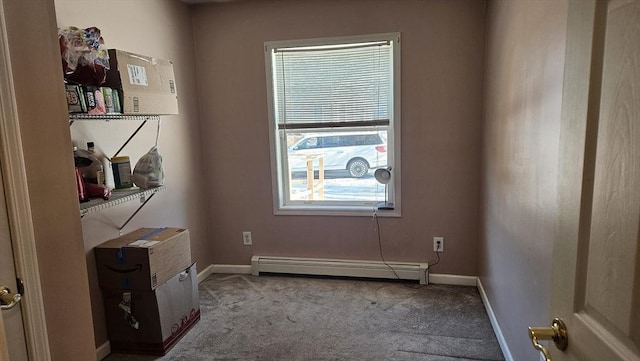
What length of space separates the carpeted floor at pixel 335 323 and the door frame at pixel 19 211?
1.31m

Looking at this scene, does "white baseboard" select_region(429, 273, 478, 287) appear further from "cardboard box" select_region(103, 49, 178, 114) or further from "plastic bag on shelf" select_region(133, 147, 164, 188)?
"cardboard box" select_region(103, 49, 178, 114)

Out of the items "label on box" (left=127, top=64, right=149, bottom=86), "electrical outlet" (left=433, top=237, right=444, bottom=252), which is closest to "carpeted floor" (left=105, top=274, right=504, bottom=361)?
"electrical outlet" (left=433, top=237, right=444, bottom=252)

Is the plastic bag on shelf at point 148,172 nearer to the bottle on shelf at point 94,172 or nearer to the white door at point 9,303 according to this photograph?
the bottle on shelf at point 94,172

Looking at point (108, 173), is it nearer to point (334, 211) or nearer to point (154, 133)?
point (154, 133)

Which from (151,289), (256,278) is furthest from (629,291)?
(256,278)

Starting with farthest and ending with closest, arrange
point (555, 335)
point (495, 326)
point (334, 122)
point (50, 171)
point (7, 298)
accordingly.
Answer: point (334, 122), point (495, 326), point (50, 171), point (7, 298), point (555, 335)

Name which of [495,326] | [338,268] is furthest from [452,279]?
[338,268]

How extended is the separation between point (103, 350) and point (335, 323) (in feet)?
4.74

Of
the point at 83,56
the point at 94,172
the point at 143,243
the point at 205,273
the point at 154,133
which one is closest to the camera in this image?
the point at 83,56

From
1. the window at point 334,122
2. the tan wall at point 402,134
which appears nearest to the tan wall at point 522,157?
the tan wall at point 402,134

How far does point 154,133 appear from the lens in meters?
2.94

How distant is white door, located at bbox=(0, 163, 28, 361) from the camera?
1138 mm

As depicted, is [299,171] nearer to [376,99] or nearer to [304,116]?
[304,116]

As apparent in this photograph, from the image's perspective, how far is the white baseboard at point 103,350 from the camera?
94.7 inches
